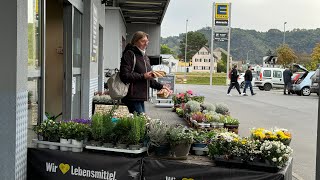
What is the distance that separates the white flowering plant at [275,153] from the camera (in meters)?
3.67

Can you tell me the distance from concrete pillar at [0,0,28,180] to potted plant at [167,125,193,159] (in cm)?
141

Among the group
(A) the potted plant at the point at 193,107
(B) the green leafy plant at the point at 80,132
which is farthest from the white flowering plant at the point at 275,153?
(A) the potted plant at the point at 193,107

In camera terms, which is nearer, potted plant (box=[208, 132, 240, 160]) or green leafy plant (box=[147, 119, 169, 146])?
potted plant (box=[208, 132, 240, 160])

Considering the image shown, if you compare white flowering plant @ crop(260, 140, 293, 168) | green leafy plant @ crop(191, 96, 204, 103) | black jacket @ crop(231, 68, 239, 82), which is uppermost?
black jacket @ crop(231, 68, 239, 82)

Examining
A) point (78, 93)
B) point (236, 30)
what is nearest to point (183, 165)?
point (78, 93)

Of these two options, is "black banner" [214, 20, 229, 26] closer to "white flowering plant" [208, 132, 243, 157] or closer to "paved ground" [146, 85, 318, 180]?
"paved ground" [146, 85, 318, 180]

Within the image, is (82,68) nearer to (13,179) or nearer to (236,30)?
(13,179)

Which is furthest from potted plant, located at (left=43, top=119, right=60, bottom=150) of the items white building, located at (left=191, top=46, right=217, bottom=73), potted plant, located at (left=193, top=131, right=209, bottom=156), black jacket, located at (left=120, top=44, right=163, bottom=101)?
white building, located at (left=191, top=46, right=217, bottom=73)

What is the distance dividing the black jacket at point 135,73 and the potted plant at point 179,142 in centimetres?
129

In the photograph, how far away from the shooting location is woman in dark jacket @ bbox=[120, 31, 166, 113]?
17.0 feet

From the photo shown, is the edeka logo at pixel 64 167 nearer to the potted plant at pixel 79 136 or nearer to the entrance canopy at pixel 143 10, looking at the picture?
the potted plant at pixel 79 136

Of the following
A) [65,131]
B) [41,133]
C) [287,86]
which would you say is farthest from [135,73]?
[287,86]

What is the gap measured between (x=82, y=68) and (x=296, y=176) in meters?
4.51

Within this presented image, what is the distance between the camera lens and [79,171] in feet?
13.7
